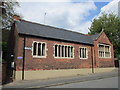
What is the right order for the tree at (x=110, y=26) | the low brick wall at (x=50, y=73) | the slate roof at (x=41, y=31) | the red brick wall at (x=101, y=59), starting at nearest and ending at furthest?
the low brick wall at (x=50, y=73)
the slate roof at (x=41, y=31)
the red brick wall at (x=101, y=59)
the tree at (x=110, y=26)

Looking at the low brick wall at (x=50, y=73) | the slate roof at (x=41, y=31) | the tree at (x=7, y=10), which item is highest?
the tree at (x=7, y=10)

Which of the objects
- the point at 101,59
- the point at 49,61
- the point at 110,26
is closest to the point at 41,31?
the point at 49,61

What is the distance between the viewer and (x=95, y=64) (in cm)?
2494

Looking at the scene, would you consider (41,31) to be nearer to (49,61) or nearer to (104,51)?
(49,61)

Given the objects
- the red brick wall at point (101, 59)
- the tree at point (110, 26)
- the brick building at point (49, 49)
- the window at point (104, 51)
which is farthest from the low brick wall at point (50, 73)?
the tree at point (110, 26)

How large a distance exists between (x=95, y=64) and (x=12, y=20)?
15338 mm

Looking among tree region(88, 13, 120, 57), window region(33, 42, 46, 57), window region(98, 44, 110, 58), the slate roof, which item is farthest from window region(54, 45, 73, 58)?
tree region(88, 13, 120, 57)

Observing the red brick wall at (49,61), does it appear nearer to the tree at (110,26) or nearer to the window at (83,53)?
the window at (83,53)

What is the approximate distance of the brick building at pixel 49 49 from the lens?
55.8 feet

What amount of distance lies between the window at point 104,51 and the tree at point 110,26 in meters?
11.1

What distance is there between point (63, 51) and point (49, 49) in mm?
2649

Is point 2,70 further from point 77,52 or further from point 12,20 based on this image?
point 77,52

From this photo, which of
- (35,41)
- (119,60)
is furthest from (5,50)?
→ (119,60)

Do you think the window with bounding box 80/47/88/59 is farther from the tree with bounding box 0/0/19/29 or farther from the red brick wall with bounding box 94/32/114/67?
the tree with bounding box 0/0/19/29
